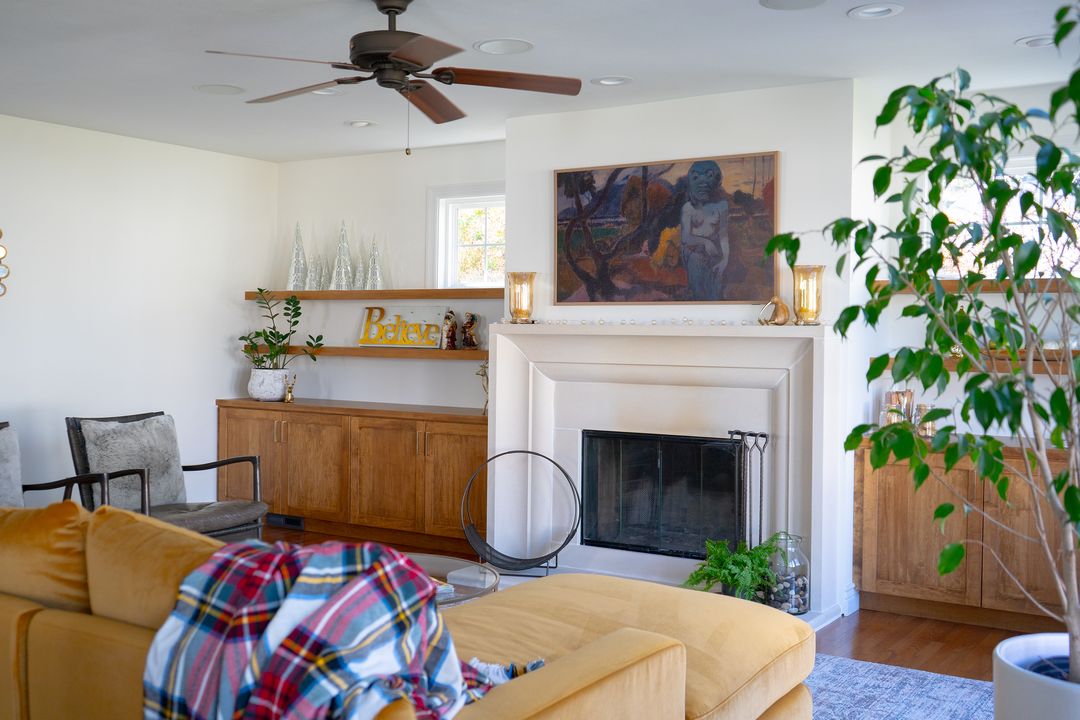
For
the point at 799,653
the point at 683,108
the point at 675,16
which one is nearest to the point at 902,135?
the point at 683,108

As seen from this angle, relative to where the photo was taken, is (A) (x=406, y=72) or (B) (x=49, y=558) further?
(A) (x=406, y=72)

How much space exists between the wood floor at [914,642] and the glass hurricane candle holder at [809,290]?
140 cm

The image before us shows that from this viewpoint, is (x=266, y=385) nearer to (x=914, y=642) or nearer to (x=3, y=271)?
(x=3, y=271)

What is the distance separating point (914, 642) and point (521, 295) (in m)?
2.50

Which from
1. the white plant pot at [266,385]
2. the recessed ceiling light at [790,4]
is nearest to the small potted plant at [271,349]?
the white plant pot at [266,385]

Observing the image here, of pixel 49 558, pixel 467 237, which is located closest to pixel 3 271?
pixel 467 237

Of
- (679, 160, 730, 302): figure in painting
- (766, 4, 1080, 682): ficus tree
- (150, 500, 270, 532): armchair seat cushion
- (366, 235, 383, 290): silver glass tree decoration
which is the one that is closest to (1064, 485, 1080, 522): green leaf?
(766, 4, 1080, 682): ficus tree

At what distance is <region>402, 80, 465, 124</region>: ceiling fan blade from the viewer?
3082 millimetres

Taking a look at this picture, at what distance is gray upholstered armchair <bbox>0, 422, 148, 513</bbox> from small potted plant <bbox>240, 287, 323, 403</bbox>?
5.72ft

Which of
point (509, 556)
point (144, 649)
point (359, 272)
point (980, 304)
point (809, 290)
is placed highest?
point (359, 272)

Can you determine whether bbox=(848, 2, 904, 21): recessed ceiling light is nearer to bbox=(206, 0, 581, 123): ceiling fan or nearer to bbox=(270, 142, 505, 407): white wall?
bbox=(206, 0, 581, 123): ceiling fan

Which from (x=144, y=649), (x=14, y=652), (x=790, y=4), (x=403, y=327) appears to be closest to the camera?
(x=144, y=649)

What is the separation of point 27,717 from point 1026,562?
3.78 metres

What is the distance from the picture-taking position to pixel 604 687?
1.71 metres
